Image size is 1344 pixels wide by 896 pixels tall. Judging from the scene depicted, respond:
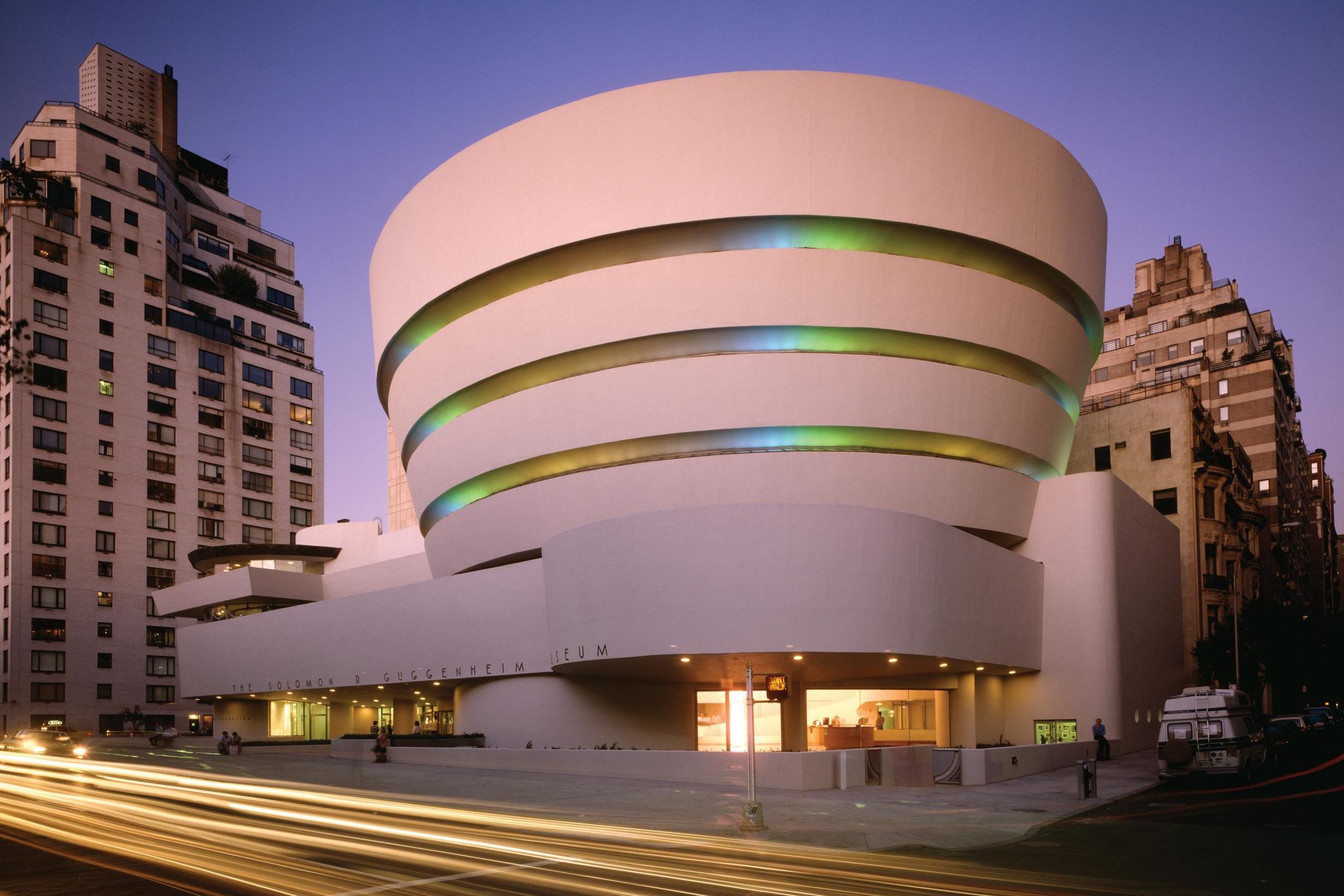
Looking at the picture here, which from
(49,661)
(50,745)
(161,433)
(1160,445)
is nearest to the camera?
(50,745)

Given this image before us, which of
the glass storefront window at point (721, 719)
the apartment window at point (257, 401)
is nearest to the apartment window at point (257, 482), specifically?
the apartment window at point (257, 401)

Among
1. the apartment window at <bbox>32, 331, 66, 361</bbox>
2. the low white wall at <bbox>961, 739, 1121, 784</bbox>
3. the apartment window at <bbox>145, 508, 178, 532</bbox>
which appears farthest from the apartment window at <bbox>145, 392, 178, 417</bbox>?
the low white wall at <bbox>961, 739, 1121, 784</bbox>

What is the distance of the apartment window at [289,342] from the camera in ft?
318

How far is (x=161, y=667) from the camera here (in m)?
80.6

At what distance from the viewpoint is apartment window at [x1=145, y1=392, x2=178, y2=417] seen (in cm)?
8325

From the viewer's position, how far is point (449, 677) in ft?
150

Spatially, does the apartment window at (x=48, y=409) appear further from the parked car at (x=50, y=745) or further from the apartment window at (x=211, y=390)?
the parked car at (x=50, y=745)

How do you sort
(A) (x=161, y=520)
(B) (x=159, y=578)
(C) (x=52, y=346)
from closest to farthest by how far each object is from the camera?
(C) (x=52, y=346), (B) (x=159, y=578), (A) (x=161, y=520)

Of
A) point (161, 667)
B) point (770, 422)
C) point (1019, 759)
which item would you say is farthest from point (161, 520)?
point (1019, 759)

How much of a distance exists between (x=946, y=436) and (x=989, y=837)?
22.5 meters

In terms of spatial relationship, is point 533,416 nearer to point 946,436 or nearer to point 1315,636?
point 946,436

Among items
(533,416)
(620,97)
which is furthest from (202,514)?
(620,97)

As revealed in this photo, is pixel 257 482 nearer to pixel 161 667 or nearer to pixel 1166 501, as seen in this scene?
pixel 161 667

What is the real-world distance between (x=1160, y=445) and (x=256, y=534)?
225 ft
